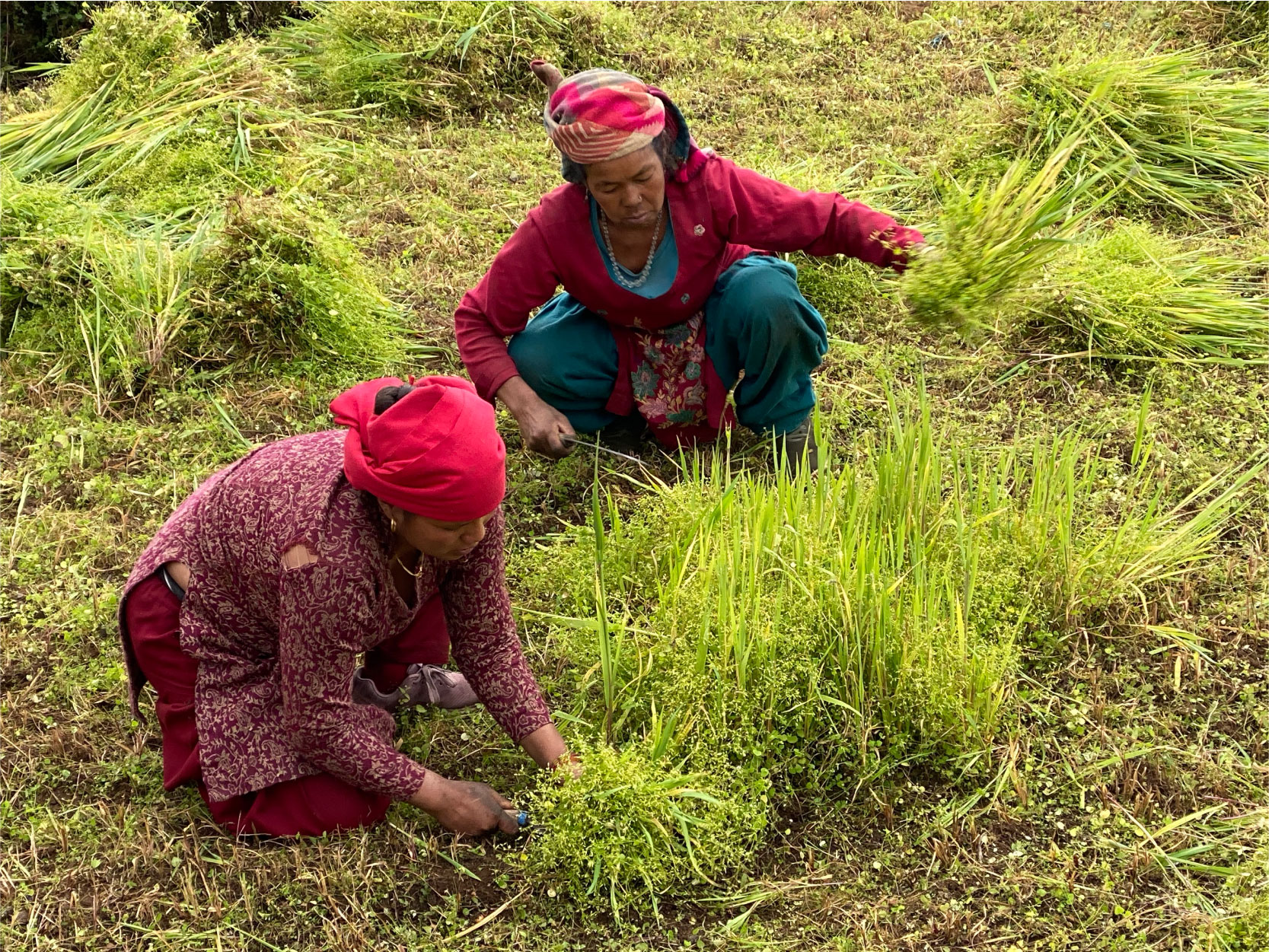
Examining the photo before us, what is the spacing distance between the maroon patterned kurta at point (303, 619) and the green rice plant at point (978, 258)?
1092 mm

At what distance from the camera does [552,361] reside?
324 cm

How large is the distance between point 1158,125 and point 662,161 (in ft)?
7.79

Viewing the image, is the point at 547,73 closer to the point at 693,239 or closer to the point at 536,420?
Answer: the point at 693,239

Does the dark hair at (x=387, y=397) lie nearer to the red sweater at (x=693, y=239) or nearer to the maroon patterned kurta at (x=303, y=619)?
the maroon patterned kurta at (x=303, y=619)

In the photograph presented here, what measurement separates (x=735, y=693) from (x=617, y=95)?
1.29 metres

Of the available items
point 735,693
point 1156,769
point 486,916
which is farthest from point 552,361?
point 1156,769

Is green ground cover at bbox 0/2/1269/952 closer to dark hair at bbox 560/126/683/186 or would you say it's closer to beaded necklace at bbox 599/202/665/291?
beaded necklace at bbox 599/202/665/291

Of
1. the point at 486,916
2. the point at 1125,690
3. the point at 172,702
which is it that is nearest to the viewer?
the point at 486,916

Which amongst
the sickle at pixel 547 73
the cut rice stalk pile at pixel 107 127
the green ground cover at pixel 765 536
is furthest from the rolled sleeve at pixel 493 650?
the cut rice stalk pile at pixel 107 127

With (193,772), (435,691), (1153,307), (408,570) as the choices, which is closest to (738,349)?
(435,691)

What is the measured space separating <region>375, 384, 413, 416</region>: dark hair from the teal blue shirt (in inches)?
43.6

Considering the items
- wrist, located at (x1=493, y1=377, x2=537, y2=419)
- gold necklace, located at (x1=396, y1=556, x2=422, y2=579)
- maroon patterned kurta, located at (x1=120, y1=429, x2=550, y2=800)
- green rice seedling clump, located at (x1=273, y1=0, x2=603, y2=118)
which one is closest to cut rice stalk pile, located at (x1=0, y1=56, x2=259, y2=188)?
green rice seedling clump, located at (x1=273, y1=0, x2=603, y2=118)

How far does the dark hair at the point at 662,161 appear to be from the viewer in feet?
9.34

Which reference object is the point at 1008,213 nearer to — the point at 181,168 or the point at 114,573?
the point at 114,573
